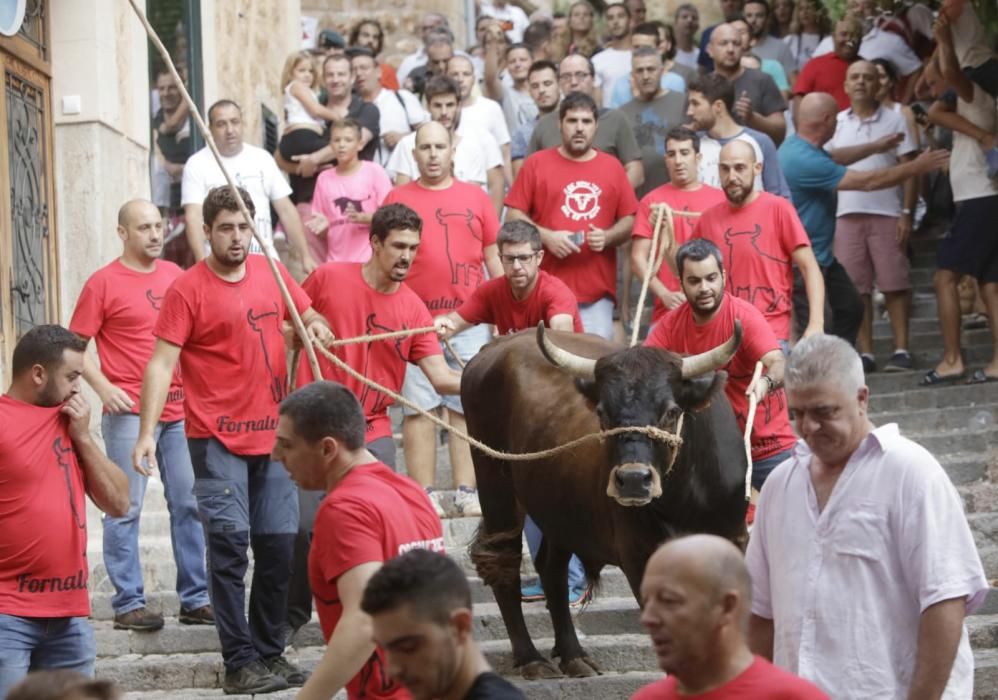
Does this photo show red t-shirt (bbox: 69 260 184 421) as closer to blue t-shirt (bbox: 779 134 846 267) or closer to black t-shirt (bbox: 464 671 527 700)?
blue t-shirt (bbox: 779 134 846 267)

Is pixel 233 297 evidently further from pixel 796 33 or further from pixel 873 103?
pixel 796 33

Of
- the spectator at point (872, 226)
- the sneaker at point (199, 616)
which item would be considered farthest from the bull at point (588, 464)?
the spectator at point (872, 226)

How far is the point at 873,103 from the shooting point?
13812 mm

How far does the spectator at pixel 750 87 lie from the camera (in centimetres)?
1401

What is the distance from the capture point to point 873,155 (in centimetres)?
1360

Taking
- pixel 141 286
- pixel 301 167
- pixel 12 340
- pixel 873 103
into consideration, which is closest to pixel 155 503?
pixel 12 340

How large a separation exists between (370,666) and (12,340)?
6710 mm

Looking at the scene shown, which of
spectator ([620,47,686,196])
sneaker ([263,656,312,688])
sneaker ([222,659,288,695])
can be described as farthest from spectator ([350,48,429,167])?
sneaker ([222,659,288,695])

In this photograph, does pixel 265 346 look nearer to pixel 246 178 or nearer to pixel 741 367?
pixel 741 367

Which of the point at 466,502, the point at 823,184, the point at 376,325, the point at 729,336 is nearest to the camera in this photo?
the point at 729,336

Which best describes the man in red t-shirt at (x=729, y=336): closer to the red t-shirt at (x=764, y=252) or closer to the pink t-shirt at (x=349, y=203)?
the red t-shirt at (x=764, y=252)

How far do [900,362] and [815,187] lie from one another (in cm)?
153

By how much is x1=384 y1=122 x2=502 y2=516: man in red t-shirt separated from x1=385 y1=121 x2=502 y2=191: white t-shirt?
59.2 inches

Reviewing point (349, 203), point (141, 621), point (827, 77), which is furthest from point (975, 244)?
point (141, 621)
